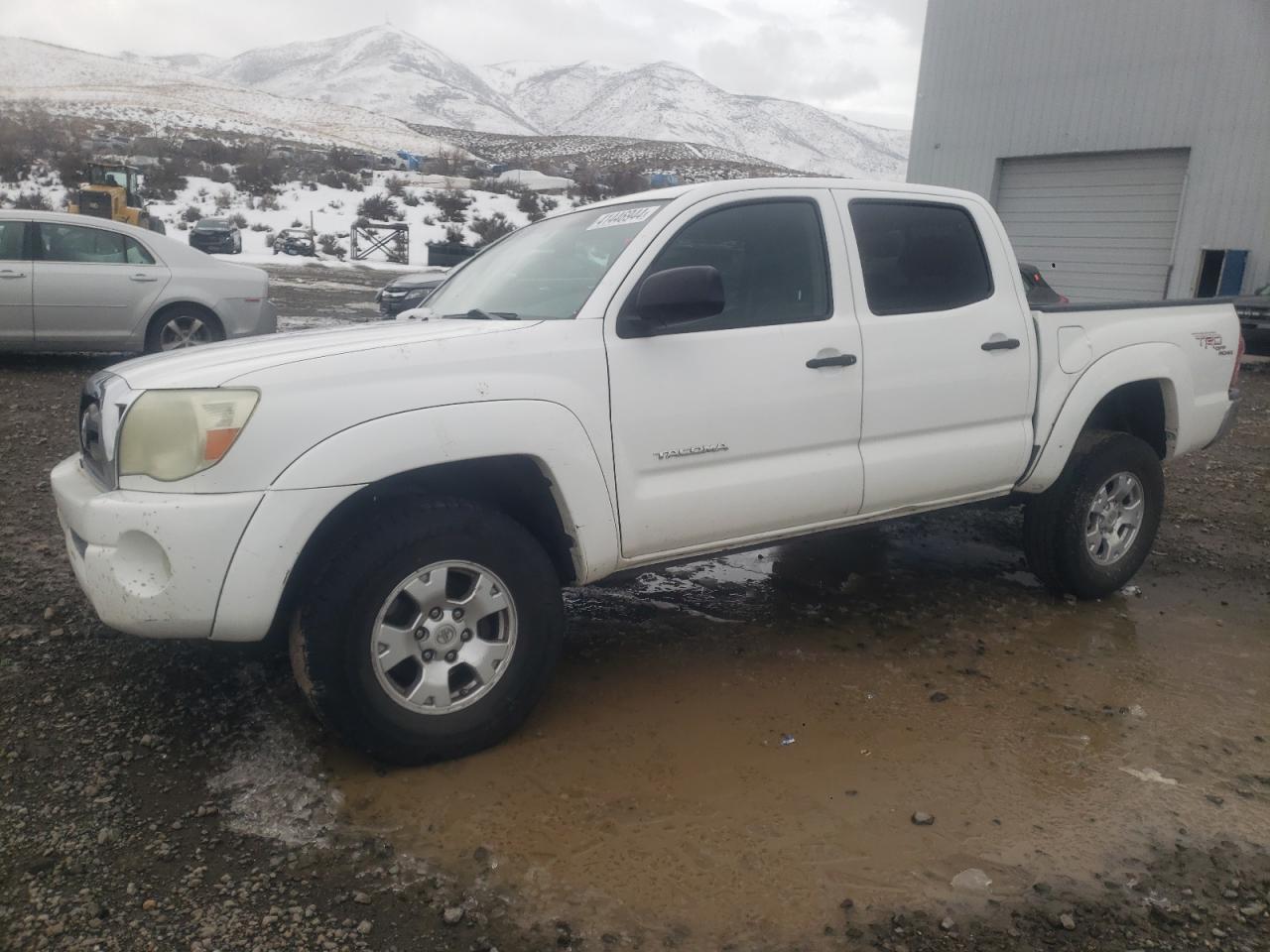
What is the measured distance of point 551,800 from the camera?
292cm

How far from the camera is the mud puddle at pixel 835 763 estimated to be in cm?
259

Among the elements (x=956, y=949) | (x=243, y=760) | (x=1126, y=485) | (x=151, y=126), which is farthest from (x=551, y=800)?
(x=151, y=126)

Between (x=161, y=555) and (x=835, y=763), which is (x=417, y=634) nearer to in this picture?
(x=161, y=555)

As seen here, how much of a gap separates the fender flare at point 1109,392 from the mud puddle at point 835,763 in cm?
73

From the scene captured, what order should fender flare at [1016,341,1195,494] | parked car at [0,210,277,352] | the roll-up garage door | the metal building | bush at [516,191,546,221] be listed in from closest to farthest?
fender flare at [1016,341,1195,494] → parked car at [0,210,277,352] → the metal building → the roll-up garage door → bush at [516,191,546,221]

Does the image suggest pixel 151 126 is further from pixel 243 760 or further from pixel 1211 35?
pixel 243 760

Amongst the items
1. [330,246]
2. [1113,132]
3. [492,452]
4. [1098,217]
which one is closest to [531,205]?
[330,246]

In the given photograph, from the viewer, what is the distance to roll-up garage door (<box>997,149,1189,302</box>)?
17.0m

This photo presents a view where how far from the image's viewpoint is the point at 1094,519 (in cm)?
463

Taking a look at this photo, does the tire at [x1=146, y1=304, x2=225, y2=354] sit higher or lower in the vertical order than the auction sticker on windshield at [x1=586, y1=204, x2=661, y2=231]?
lower

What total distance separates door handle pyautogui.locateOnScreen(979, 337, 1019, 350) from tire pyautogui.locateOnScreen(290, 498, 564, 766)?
2.13m

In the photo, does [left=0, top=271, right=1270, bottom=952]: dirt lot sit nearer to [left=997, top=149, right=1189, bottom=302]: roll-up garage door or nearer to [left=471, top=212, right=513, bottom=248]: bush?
[left=997, top=149, right=1189, bottom=302]: roll-up garage door

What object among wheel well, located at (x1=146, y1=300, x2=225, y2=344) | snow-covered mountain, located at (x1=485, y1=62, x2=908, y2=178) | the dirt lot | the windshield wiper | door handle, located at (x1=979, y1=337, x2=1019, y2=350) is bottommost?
the dirt lot

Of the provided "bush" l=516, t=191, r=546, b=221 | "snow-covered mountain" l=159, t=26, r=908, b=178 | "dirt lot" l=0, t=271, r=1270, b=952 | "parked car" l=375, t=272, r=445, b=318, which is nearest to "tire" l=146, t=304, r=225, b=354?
"parked car" l=375, t=272, r=445, b=318
